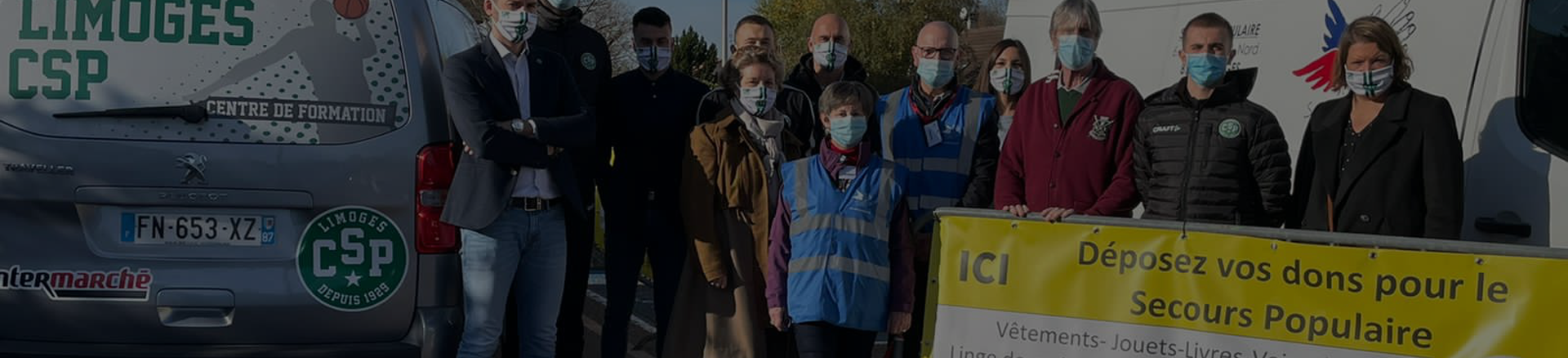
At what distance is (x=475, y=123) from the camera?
4641 mm

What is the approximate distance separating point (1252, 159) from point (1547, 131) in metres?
0.99

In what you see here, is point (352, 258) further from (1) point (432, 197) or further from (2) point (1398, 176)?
(2) point (1398, 176)

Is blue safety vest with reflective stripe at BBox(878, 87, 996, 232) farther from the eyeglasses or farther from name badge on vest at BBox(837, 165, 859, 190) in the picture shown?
name badge on vest at BBox(837, 165, 859, 190)

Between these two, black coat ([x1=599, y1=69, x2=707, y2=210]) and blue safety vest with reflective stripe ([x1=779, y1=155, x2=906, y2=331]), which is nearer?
blue safety vest with reflective stripe ([x1=779, y1=155, x2=906, y2=331])

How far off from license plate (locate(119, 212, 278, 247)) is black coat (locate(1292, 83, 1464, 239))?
3.37m

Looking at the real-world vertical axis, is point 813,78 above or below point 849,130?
above

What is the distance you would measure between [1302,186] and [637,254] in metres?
2.52

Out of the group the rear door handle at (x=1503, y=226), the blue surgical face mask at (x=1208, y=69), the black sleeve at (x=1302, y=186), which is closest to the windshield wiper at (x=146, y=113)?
the blue surgical face mask at (x=1208, y=69)

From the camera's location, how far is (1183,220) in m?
4.64

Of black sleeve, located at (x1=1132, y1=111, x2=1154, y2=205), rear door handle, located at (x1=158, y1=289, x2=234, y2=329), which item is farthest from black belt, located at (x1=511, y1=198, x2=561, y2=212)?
black sleeve, located at (x1=1132, y1=111, x2=1154, y2=205)

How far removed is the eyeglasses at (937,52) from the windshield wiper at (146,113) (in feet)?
8.69

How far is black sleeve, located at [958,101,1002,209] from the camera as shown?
5.36 meters

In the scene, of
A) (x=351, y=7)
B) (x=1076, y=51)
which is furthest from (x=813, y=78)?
(x=351, y=7)

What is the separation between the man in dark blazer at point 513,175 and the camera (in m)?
4.68
